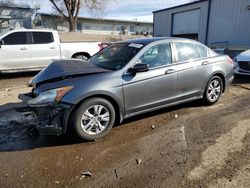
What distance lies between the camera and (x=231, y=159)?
10.8ft

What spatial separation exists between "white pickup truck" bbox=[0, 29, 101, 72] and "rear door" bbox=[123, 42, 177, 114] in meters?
5.88

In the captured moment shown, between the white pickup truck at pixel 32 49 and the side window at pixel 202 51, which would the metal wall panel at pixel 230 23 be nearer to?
the white pickup truck at pixel 32 49

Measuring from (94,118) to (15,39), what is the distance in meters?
6.57

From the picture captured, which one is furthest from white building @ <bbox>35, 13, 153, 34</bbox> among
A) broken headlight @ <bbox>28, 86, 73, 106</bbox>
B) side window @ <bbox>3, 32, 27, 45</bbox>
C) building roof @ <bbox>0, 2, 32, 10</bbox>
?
broken headlight @ <bbox>28, 86, 73, 106</bbox>

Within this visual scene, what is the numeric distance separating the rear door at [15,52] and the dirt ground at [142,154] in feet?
14.3

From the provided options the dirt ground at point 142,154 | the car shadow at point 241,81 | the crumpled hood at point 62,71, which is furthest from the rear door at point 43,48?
the car shadow at point 241,81

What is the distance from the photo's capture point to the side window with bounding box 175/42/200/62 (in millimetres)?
4832

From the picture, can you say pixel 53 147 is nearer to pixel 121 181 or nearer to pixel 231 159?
pixel 121 181

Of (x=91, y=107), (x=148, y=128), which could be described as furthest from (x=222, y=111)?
(x=91, y=107)

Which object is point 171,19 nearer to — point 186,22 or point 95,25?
point 186,22

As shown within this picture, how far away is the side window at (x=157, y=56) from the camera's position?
4.38 metres

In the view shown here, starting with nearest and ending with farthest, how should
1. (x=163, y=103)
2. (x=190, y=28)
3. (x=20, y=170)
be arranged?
(x=20, y=170)
(x=163, y=103)
(x=190, y=28)

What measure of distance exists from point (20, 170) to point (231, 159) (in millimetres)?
2882

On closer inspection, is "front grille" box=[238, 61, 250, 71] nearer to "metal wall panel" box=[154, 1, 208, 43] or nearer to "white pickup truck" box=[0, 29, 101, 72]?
"white pickup truck" box=[0, 29, 101, 72]
